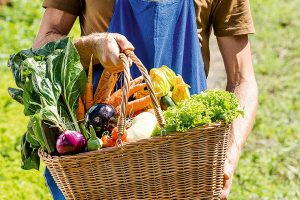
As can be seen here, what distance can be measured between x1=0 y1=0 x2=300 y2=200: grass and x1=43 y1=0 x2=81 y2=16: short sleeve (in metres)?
2.26

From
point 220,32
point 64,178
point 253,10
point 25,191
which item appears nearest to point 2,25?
point 253,10

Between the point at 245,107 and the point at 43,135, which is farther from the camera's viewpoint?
the point at 245,107

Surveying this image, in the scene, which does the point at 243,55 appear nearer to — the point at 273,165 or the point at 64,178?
the point at 64,178

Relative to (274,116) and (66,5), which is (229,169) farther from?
(274,116)

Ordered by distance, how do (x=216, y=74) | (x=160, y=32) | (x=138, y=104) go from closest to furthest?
(x=138, y=104) → (x=160, y=32) → (x=216, y=74)

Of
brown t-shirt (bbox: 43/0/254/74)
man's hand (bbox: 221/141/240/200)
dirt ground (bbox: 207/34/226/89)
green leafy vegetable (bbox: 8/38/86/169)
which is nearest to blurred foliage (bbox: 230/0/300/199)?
dirt ground (bbox: 207/34/226/89)

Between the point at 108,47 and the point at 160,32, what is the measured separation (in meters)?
0.54

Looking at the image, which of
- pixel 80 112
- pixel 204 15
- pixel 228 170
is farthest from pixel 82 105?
pixel 204 15

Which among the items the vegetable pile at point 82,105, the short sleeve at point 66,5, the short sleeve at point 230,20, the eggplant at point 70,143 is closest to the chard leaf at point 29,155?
the vegetable pile at point 82,105

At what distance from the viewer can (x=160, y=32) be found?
357cm

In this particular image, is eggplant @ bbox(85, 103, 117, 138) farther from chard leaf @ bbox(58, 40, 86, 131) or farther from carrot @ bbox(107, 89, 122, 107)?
carrot @ bbox(107, 89, 122, 107)

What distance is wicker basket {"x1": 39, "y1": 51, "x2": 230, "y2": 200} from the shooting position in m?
2.88

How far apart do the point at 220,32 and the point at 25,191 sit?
8.13 feet

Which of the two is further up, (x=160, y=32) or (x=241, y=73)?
(x=160, y=32)
